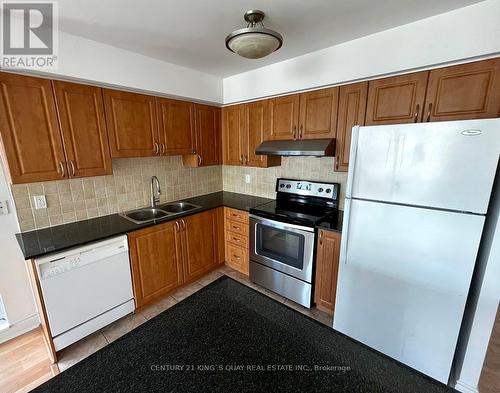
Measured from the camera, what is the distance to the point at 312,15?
5.19 feet

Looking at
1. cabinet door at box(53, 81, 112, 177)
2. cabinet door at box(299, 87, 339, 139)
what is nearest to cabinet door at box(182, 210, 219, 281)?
cabinet door at box(53, 81, 112, 177)

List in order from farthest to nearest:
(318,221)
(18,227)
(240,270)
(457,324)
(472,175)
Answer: (240,270)
(318,221)
(18,227)
(457,324)
(472,175)

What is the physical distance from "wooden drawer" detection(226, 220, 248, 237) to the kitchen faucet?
90cm

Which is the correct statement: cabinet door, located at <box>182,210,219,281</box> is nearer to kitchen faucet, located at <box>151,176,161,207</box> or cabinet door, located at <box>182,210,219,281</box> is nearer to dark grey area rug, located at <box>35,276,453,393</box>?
kitchen faucet, located at <box>151,176,161,207</box>

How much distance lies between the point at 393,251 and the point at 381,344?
29.4 inches

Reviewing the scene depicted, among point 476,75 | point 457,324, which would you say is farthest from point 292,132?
point 457,324

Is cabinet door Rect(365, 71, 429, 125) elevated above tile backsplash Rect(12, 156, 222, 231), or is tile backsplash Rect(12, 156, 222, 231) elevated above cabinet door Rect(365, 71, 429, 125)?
cabinet door Rect(365, 71, 429, 125)

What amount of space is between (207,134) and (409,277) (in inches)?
99.9

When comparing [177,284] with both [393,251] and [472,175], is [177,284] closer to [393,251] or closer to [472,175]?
[393,251]

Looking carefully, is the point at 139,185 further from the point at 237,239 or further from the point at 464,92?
the point at 464,92

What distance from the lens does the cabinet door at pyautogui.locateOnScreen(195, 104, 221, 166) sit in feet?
9.43

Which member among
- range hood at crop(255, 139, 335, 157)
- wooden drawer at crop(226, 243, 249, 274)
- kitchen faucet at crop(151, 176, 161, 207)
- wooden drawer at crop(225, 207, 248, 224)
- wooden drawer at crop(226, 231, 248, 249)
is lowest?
wooden drawer at crop(226, 243, 249, 274)

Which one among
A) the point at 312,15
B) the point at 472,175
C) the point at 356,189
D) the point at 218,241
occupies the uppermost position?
the point at 312,15

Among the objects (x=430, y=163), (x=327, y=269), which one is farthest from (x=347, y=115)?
(x=327, y=269)
